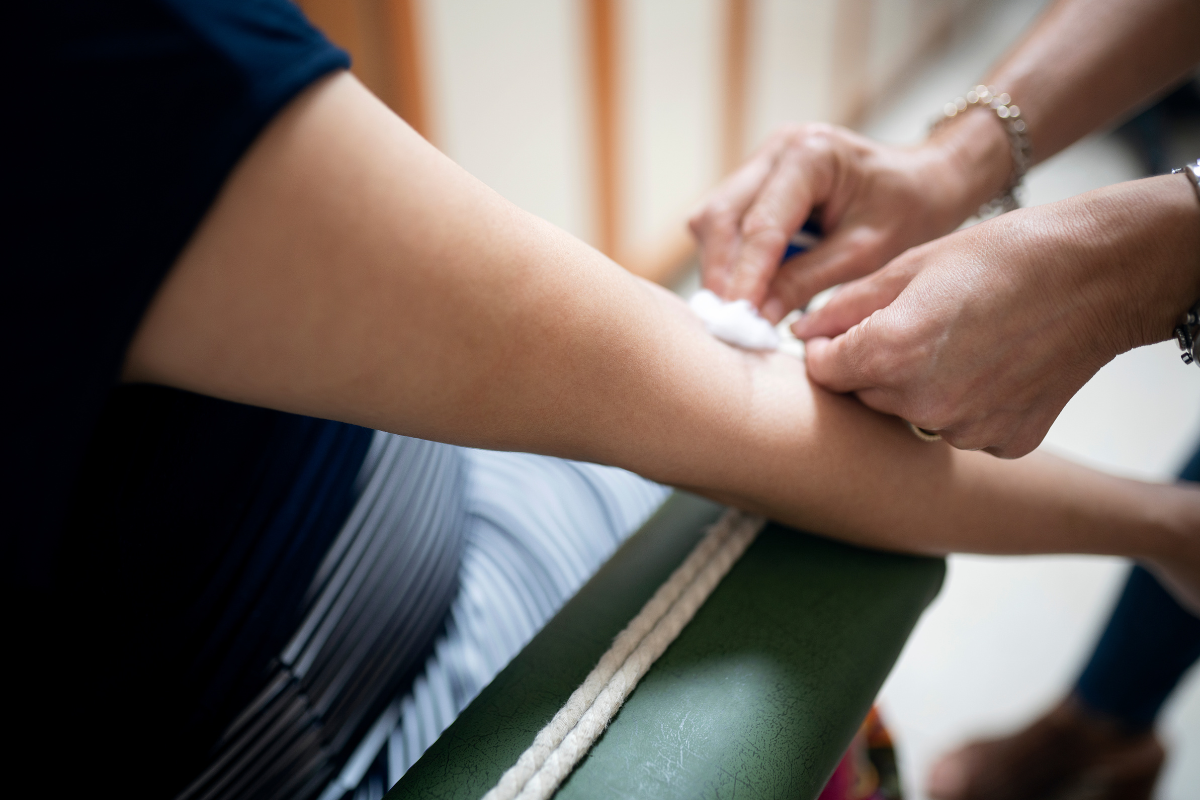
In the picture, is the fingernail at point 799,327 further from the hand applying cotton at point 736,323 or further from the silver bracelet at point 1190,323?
the silver bracelet at point 1190,323

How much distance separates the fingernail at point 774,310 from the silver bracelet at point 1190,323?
1.02 ft

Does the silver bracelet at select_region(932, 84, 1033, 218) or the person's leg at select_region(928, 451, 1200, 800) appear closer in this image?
the silver bracelet at select_region(932, 84, 1033, 218)

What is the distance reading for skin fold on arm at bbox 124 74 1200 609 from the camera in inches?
11.5

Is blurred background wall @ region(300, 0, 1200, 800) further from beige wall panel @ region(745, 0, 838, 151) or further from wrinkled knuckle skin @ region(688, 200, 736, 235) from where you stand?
wrinkled knuckle skin @ region(688, 200, 736, 235)

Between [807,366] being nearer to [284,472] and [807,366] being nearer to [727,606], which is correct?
[727,606]

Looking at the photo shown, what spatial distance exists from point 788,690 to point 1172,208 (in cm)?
41

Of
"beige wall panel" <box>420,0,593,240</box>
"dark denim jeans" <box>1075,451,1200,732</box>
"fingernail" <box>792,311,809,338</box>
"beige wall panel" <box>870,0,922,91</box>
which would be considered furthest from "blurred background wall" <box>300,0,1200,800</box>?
"fingernail" <box>792,311,809,338</box>

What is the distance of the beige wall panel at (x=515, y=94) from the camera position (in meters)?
1.43

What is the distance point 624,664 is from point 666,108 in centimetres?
191

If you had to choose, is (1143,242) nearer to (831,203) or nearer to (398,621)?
(831,203)

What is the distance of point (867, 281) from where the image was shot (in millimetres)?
566

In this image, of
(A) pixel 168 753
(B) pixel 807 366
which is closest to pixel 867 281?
(B) pixel 807 366

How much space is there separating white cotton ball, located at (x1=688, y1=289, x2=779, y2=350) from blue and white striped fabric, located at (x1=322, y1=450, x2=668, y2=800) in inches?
9.3

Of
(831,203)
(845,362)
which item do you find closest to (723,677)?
(845,362)
